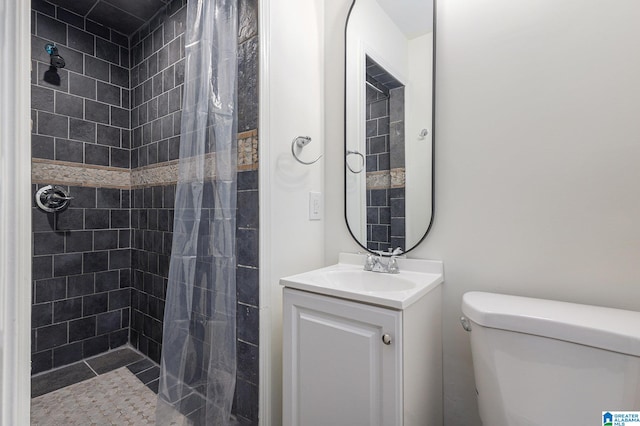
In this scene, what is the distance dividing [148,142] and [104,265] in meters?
0.97

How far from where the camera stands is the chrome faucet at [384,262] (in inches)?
52.4

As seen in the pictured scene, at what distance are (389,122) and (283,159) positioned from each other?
1.73ft

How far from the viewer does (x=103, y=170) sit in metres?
2.22

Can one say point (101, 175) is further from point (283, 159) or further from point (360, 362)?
point (360, 362)

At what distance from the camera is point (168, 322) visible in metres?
1.25

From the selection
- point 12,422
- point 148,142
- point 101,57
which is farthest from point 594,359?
point 101,57

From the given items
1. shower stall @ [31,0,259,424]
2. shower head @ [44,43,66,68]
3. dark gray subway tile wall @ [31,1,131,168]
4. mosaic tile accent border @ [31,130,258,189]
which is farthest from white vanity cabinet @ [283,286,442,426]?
shower head @ [44,43,66,68]

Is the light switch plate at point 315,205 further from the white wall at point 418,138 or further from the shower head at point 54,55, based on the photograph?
the shower head at point 54,55

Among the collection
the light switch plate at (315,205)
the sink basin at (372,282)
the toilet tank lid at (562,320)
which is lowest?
the toilet tank lid at (562,320)

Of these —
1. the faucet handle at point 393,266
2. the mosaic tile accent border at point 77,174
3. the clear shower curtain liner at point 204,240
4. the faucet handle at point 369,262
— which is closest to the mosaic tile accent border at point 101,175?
the mosaic tile accent border at point 77,174

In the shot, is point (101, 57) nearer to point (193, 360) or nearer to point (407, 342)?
point (193, 360)

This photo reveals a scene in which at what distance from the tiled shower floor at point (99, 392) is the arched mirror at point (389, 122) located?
5.06 feet

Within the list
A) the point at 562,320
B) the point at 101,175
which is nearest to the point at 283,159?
the point at 562,320

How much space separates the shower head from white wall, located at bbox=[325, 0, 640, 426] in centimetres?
229
